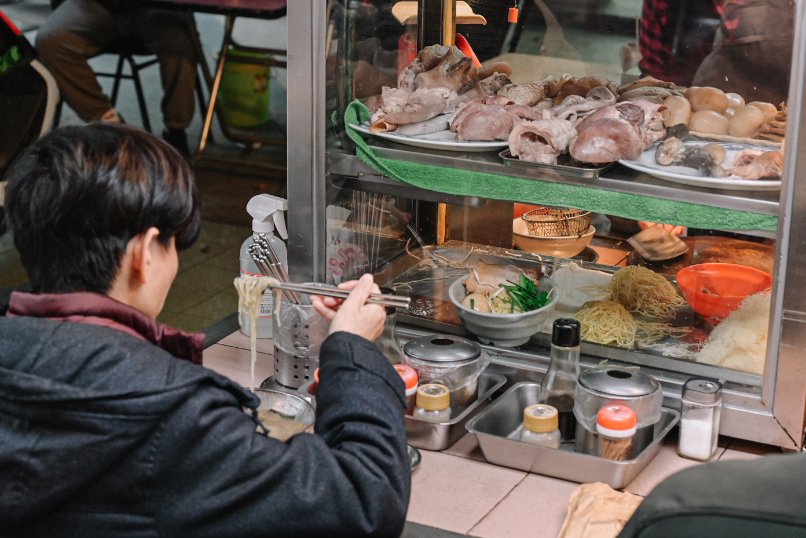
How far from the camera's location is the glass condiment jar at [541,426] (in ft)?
6.01

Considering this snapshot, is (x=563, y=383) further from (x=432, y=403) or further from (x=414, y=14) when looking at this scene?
(x=414, y=14)

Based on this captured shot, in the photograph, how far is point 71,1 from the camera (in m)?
4.58

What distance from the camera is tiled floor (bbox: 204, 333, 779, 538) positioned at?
170 centimetres

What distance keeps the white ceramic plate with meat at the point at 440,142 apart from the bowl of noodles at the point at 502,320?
317 millimetres

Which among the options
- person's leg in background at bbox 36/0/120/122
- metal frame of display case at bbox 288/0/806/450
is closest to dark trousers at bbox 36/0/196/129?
person's leg in background at bbox 36/0/120/122

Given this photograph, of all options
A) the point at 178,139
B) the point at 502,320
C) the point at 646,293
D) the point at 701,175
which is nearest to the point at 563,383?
the point at 502,320

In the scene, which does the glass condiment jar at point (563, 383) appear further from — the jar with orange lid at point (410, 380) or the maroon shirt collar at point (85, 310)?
the maroon shirt collar at point (85, 310)

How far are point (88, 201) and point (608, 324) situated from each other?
1.20 m

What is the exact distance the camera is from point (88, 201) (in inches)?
46.8

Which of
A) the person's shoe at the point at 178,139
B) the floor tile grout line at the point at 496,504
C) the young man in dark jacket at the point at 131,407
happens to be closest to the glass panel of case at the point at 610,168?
the floor tile grout line at the point at 496,504

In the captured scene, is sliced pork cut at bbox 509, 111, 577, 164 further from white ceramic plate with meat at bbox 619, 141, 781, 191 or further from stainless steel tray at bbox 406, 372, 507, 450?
stainless steel tray at bbox 406, 372, 507, 450

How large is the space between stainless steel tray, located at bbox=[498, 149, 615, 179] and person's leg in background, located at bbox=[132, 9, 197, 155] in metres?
3.03

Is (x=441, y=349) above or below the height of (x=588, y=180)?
below

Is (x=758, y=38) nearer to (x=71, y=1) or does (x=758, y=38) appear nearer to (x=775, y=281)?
(x=775, y=281)
